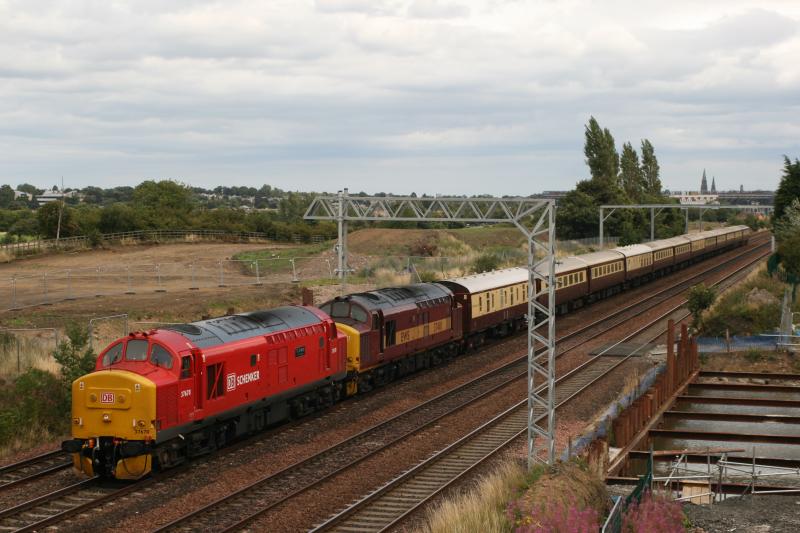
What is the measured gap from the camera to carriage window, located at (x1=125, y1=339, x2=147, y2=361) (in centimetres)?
2150

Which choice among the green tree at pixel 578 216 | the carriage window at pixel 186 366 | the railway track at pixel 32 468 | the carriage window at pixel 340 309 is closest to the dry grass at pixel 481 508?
the carriage window at pixel 186 366

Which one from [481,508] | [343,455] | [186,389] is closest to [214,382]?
[186,389]

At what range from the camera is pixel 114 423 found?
20516mm

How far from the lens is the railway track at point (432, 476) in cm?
1883

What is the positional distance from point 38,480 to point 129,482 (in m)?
2.27

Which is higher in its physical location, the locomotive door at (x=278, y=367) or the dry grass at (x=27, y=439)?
the locomotive door at (x=278, y=367)

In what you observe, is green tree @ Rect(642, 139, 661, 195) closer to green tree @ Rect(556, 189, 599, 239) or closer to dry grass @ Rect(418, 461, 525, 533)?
green tree @ Rect(556, 189, 599, 239)

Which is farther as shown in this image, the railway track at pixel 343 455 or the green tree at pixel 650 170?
the green tree at pixel 650 170

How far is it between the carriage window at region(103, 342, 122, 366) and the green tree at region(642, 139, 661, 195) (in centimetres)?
13183

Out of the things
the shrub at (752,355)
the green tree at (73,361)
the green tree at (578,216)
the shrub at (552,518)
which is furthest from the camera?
the green tree at (578,216)

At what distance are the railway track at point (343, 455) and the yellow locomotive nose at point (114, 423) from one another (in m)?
2.53

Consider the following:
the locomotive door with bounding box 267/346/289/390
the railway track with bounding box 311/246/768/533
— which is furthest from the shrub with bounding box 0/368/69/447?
the railway track with bounding box 311/246/768/533

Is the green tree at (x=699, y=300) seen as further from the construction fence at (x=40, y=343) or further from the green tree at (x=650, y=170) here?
the green tree at (x=650, y=170)

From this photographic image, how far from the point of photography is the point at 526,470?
71.9ft
